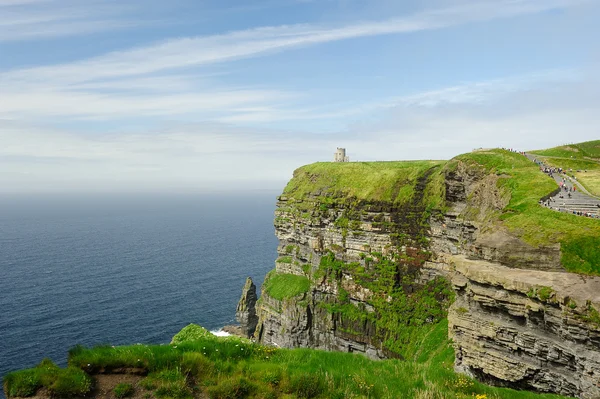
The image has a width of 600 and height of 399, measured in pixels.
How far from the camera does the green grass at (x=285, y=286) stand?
185 ft

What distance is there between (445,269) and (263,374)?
35.1m

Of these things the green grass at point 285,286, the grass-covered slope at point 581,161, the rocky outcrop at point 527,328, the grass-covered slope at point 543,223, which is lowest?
the green grass at point 285,286

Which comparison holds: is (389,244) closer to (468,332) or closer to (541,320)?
(468,332)

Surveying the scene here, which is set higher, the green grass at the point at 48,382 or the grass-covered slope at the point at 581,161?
the grass-covered slope at the point at 581,161

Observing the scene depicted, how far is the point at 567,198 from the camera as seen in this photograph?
29609 millimetres

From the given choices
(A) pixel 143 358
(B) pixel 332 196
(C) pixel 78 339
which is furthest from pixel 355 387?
(C) pixel 78 339

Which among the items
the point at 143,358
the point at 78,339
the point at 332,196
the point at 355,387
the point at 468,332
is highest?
the point at 332,196

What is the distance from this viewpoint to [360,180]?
5753 cm

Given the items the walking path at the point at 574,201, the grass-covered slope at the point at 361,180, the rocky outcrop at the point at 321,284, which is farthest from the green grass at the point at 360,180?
the walking path at the point at 574,201

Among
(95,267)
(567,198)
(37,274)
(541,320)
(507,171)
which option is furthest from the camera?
(95,267)

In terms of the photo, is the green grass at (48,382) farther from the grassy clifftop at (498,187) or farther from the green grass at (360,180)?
the green grass at (360,180)

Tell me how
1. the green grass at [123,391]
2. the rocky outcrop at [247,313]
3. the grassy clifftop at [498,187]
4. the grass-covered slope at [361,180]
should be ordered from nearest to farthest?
1. the green grass at [123,391]
2. the grassy clifftop at [498,187]
3. the grass-covered slope at [361,180]
4. the rocky outcrop at [247,313]

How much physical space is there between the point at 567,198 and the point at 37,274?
112568mm

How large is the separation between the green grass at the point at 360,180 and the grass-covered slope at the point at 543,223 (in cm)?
1658
